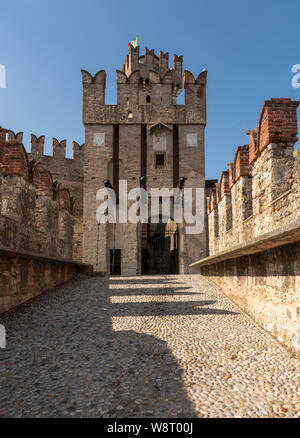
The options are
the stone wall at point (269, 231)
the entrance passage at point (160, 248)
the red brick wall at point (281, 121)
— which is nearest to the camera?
the stone wall at point (269, 231)

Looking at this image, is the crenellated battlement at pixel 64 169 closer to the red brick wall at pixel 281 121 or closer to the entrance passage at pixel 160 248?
the entrance passage at pixel 160 248

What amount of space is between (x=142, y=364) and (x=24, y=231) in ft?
17.2

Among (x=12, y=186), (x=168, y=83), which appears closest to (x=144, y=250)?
(x=168, y=83)

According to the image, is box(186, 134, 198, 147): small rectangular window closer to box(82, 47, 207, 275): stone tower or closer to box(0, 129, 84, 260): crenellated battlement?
box(82, 47, 207, 275): stone tower

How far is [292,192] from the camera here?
5234 mm

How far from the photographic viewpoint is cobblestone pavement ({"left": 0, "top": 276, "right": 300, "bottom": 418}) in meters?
2.84

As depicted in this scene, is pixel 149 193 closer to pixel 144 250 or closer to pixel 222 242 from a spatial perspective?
pixel 222 242

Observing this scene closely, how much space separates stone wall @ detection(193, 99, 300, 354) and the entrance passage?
36.3 feet

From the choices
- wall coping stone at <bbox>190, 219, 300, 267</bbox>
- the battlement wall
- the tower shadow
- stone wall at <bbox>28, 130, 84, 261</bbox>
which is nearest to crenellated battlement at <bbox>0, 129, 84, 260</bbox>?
stone wall at <bbox>28, 130, 84, 261</bbox>

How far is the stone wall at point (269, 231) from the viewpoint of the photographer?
4.07 meters

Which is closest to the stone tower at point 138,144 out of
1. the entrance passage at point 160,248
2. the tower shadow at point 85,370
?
the entrance passage at point 160,248

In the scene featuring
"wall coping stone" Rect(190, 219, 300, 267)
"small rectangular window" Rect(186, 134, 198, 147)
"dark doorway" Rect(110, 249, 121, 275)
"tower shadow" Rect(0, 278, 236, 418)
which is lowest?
"tower shadow" Rect(0, 278, 236, 418)

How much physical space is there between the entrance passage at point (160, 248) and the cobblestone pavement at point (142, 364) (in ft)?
46.2

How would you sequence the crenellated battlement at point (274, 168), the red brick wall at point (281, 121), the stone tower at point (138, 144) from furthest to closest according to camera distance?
the stone tower at point (138, 144) → the red brick wall at point (281, 121) → the crenellated battlement at point (274, 168)
